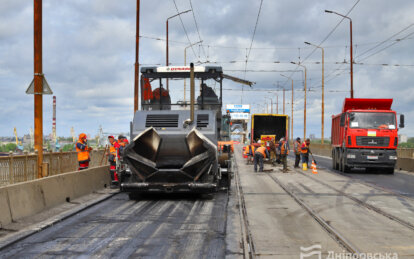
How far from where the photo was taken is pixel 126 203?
1143 cm

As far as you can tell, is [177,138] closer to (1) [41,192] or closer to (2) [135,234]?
(1) [41,192]

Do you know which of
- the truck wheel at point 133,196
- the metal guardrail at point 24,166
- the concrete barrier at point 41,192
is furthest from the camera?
the metal guardrail at point 24,166

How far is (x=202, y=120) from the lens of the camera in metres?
12.8

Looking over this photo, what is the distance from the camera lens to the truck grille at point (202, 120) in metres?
12.7

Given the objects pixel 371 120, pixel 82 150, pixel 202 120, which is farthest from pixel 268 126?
pixel 82 150

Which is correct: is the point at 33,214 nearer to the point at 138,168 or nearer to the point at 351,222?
the point at 138,168

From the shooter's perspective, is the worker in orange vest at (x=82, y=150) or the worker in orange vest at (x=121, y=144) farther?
the worker in orange vest at (x=121, y=144)

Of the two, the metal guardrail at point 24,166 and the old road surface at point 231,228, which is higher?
the metal guardrail at point 24,166

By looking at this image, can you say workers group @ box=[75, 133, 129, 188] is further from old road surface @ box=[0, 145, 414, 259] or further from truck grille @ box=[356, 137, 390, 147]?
truck grille @ box=[356, 137, 390, 147]

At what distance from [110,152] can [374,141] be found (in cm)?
1218

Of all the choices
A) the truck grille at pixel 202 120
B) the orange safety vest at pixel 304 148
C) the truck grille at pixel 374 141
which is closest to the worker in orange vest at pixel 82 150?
the truck grille at pixel 202 120

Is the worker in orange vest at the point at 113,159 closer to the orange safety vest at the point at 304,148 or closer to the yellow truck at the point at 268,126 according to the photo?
the orange safety vest at the point at 304,148

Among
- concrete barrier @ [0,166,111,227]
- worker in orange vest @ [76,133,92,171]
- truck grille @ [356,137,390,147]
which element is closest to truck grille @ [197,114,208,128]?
concrete barrier @ [0,166,111,227]

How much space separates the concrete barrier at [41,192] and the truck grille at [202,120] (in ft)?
11.1
